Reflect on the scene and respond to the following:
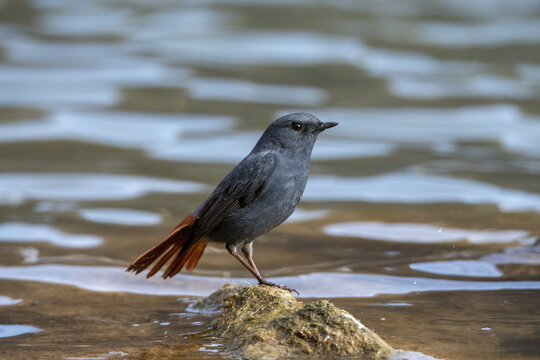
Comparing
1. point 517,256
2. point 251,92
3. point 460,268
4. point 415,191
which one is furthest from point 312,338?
point 251,92

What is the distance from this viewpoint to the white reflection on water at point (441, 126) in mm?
10500

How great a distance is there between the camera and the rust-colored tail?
16.3ft

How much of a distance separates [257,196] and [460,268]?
2.03 metres

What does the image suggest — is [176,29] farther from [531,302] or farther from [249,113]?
[531,302]

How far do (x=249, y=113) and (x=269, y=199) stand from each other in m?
6.69

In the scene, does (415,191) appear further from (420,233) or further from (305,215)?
(420,233)

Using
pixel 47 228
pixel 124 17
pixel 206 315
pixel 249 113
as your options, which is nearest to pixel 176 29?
pixel 124 17

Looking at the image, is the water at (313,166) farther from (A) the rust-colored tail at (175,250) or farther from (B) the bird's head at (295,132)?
(B) the bird's head at (295,132)

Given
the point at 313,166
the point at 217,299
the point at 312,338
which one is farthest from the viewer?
the point at 313,166

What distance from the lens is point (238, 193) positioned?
495 cm

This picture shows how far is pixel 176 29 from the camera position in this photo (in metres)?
15.3

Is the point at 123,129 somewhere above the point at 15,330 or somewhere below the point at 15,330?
above

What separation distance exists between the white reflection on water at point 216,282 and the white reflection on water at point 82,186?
2281mm

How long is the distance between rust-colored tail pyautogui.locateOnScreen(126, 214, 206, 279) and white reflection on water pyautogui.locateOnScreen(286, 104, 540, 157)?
5.76 metres
